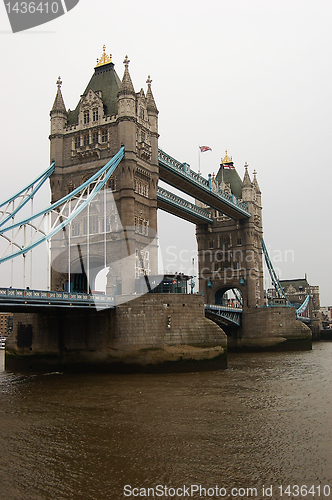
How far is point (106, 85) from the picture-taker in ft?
137

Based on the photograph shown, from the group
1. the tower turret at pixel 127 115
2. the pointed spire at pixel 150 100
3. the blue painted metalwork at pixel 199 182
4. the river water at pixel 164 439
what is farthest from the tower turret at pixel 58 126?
the river water at pixel 164 439

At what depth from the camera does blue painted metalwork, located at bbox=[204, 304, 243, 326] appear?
2042 inches

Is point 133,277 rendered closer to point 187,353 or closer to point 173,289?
point 173,289

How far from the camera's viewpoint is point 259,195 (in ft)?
237

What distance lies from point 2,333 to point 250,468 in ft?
411

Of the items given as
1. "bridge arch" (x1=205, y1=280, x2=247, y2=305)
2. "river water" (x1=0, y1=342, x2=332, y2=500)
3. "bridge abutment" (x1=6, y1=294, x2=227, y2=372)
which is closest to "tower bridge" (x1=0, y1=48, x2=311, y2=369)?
"bridge abutment" (x1=6, y1=294, x2=227, y2=372)

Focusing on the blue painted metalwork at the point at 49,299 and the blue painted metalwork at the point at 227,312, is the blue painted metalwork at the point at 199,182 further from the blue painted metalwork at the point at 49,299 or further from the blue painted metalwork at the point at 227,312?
the blue painted metalwork at the point at 49,299

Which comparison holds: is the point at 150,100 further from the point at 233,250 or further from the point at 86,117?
the point at 233,250

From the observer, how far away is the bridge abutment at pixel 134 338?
31.9 metres

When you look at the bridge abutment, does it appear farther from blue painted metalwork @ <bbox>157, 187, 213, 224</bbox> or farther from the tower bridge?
blue painted metalwork @ <bbox>157, 187, 213, 224</bbox>

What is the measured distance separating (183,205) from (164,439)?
139 feet

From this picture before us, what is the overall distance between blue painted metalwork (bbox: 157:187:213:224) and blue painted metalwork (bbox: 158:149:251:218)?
1738 mm

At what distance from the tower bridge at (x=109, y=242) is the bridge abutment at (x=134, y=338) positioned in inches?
2.8

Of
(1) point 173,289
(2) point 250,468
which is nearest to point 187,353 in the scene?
(1) point 173,289
